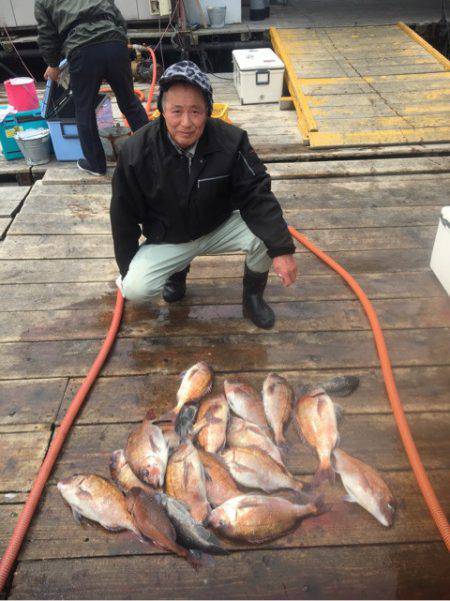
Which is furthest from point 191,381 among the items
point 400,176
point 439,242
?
point 400,176

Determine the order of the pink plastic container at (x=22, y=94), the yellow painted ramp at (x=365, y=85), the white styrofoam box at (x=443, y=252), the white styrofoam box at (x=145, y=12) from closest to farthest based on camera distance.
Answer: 1. the white styrofoam box at (x=443, y=252)
2. the pink plastic container at (x=22, y=94)
3. the yellow painted ramp at (x=365, y=85)
4. the white styrofoam box at (x=145, y=12)

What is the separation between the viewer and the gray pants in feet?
8.34

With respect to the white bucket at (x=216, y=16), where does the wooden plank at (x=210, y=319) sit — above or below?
below

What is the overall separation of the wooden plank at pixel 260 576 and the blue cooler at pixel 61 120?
13.0 ft

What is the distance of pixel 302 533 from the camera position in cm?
171

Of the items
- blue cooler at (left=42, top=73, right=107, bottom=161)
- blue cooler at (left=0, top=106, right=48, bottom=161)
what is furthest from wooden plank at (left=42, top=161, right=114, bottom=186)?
blue cooler at (left=0, top=106, right=48, bottom=161)

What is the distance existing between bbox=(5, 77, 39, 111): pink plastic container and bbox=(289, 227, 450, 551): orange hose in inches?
139

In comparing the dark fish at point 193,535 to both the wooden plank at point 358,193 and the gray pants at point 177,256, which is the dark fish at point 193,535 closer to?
the gray pants at point 177,256

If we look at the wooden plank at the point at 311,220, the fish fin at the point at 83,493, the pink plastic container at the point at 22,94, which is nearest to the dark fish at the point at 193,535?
the fish fin at the point at 83,493

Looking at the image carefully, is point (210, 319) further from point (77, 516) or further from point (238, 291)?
point (77, 516)

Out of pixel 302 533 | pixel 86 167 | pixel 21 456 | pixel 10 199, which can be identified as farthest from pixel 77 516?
pixel 86 167

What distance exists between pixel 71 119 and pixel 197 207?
2.76 meters

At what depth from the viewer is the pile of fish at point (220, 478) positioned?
5.53ft

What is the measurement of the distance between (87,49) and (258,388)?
3.25 metres
